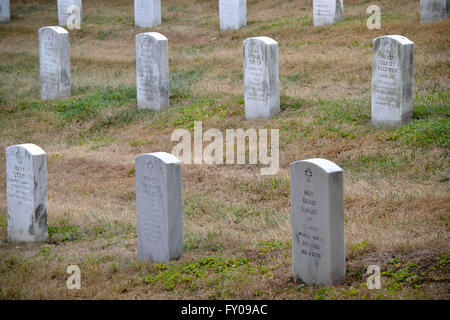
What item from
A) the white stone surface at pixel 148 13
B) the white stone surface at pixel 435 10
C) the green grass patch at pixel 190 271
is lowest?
the green grass patch at pixel 190 271

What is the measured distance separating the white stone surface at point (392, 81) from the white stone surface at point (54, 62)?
849cm

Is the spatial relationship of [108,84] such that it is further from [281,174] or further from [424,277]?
[424,277]

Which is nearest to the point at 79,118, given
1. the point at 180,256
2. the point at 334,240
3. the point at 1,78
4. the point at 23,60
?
the point at 1,78

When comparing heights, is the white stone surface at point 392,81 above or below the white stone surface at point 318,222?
above

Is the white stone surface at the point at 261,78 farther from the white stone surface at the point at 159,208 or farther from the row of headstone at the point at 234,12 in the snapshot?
the white stone surface at the point at 159,208

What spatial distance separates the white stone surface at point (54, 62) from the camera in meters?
17.0

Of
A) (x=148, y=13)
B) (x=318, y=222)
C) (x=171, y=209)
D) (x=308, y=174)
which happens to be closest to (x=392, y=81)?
(x=171, y=209)

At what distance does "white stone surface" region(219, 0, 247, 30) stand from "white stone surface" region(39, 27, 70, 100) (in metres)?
5.74

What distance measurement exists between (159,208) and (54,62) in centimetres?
1052

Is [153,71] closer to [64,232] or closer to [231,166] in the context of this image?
[231,166]

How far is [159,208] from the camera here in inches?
306

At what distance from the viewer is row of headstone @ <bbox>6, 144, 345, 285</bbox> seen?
21.2 feet

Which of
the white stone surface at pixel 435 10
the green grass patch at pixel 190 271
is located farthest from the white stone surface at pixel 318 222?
the white stone surface at pixel 435 10
